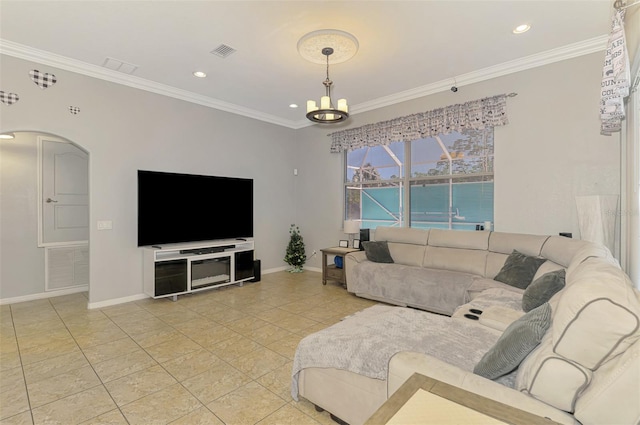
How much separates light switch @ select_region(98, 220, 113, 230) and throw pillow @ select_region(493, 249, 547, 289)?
4955mm

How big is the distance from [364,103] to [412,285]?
322 cm

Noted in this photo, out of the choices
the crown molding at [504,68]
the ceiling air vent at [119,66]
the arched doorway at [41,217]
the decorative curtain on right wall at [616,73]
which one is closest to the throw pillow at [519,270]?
the decorative curtain on right wall at [616,73]

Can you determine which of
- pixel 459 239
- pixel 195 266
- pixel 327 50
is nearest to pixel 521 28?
pixel 327 50

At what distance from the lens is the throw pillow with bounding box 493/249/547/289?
10.5 ft

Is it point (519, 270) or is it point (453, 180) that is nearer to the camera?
point (519, 270)

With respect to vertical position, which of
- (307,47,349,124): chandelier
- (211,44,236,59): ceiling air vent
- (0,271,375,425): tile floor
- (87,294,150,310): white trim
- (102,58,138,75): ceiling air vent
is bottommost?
(0,271,375,425): tile floor

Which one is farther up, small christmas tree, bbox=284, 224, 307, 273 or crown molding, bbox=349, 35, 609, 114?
crown molding, bbox=349, 35, 609, 114

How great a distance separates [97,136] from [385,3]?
3.89m

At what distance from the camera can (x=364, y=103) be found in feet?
17.6

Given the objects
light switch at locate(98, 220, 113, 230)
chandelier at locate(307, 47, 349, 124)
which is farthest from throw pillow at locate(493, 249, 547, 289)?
light switch at locate(98, 220, 113, 230)

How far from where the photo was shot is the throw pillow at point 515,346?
4.36 feet

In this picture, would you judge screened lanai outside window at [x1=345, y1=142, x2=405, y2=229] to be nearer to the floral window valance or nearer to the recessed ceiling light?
the floral window valance

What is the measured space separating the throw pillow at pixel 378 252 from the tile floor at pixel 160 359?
64 cm

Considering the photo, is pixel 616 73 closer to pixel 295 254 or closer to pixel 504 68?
pixel 504 68
